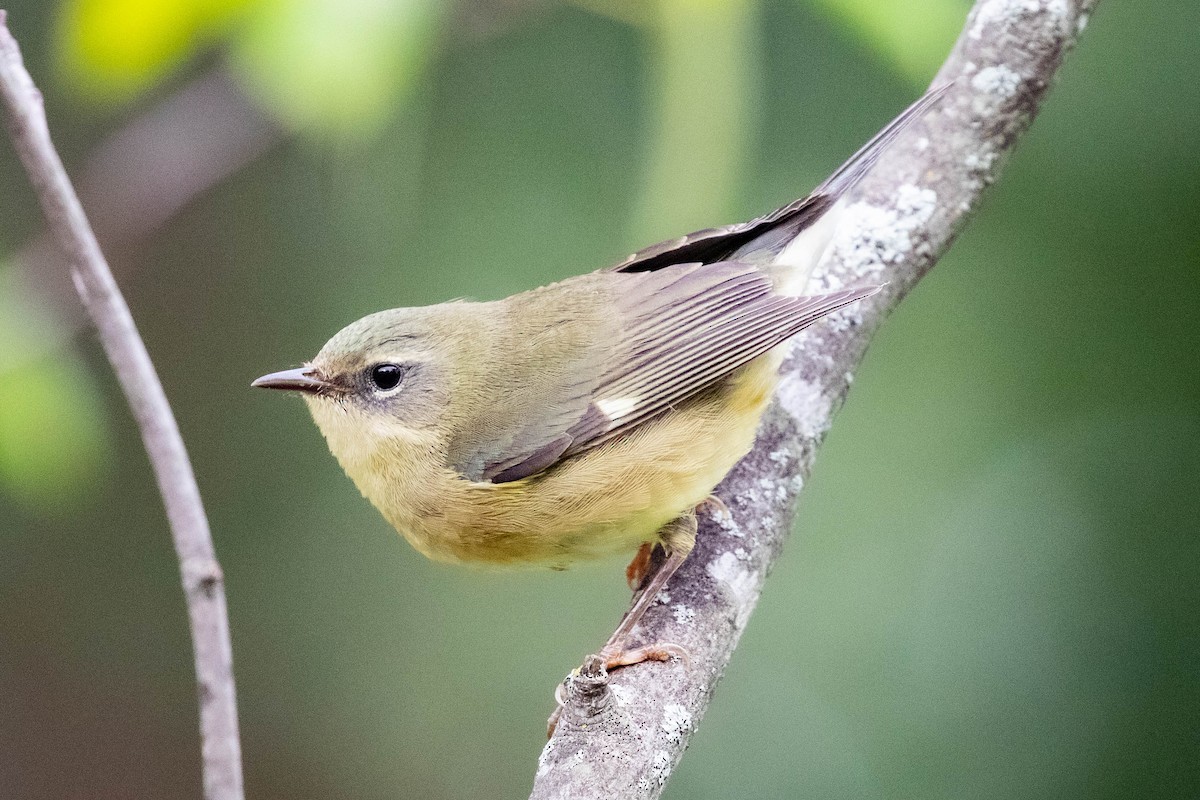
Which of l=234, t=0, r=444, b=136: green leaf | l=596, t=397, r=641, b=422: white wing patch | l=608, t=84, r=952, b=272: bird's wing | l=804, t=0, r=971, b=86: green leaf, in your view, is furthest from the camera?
l=608, t=84, r=952, b=272: bird's wing

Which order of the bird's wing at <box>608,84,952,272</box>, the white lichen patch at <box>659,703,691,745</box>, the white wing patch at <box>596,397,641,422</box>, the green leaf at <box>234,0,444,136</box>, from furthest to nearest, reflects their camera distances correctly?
the bird's wing at <box>608,84,952,272</box> < the white wing patch at <box>596,397,641,422</box> < the white lichen patch at <box>659,703,691,745</box> < the green leaf at <box>234,0,444,136</box>

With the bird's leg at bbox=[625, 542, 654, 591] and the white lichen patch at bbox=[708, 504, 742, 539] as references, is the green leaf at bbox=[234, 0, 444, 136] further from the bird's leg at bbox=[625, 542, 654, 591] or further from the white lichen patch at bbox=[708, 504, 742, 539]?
the bird's leg at bbox=[625, 542, 654, 591]

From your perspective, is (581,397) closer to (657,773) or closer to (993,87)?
(657,773)

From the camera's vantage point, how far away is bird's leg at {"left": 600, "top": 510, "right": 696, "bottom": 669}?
2.39 m

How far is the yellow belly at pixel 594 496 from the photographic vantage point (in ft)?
8.49

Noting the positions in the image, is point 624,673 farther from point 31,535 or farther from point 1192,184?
point 31,535

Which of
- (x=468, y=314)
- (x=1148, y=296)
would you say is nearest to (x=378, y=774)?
(x=468, y=314)

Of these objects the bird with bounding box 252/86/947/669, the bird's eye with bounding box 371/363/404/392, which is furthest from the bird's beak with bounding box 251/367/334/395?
the bird's eye with bounding box 371/363/404/392

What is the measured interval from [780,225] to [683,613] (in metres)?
1.08

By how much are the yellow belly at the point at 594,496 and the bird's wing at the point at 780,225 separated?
42 centimetres

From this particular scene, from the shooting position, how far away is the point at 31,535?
5.03 meters

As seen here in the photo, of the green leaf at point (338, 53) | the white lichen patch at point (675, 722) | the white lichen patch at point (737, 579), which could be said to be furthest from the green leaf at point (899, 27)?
the white lichen patch at point (675, 722)

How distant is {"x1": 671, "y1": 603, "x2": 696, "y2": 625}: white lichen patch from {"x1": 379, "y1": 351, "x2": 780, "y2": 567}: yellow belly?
190 mm

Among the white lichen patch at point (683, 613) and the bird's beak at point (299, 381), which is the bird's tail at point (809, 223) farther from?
the bird's beak at point (299, 381)
